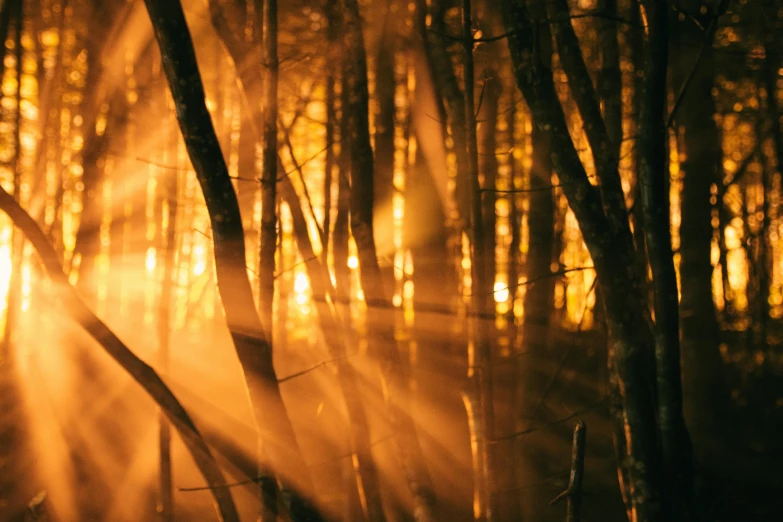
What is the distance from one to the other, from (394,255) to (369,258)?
13.6 ft

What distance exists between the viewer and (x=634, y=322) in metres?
3.97

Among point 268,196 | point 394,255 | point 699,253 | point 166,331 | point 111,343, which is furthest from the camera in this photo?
point 394,255

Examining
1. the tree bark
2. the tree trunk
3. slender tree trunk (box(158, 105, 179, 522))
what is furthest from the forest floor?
the tree bark

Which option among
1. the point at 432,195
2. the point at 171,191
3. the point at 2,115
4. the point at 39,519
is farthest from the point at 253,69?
the point at 2,115

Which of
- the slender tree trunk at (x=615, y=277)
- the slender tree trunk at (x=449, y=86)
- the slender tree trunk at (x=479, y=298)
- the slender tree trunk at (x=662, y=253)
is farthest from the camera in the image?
the slender tree trunk at (x=449, y=86)

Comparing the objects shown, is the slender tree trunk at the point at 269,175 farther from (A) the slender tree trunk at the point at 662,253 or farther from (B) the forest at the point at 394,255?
(A) the slender tree trunk at the point at 662,253

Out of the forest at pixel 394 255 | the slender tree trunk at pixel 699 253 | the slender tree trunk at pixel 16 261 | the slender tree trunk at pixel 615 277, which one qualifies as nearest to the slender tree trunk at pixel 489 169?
the forest at pixel 394 255

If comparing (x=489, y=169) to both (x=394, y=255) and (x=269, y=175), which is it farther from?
(x=269, y=175)

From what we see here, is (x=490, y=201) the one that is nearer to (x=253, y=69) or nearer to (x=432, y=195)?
(x=432, y=195)

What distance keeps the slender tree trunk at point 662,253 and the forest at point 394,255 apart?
0.07ft

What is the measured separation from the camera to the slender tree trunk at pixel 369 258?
5449mm

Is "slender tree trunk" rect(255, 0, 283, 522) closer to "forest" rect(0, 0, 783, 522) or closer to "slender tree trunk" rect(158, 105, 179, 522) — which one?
"forest" rect(0, 0, 783, 522)

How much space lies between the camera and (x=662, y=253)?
4.18 meters

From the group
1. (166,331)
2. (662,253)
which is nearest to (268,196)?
(662,253)
